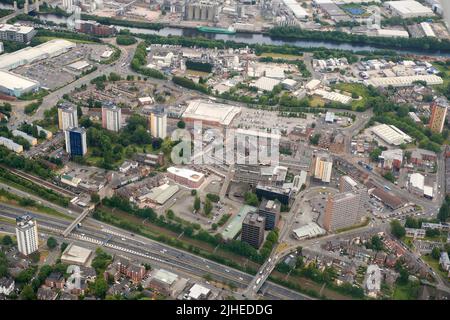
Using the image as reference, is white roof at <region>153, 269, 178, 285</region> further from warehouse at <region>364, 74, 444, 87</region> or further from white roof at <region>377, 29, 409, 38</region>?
white roof at <region>377, 29, 409, 38</region>

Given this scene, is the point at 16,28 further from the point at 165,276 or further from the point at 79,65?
the point at 165,276

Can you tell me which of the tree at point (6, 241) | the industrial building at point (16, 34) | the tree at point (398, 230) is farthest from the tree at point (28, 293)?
the industrial building at point (16, 34)

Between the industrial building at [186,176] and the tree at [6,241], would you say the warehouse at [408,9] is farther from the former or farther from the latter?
the tree at [6,241]

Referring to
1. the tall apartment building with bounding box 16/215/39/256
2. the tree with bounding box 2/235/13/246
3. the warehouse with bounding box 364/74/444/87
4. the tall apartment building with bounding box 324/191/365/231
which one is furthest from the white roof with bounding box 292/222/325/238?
the warehouse with bounding box 364/74/444/87

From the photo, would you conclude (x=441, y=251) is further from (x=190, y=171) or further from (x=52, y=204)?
(x=52, y=204)

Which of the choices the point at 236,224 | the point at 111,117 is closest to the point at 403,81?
the point at 111,117
